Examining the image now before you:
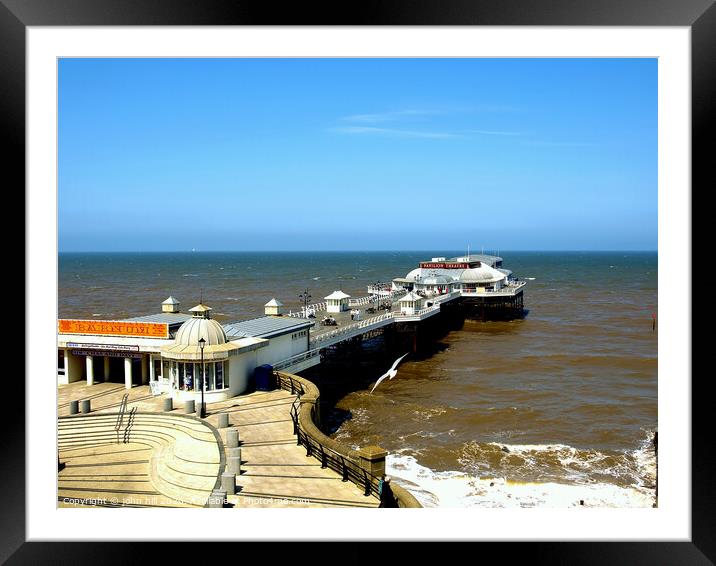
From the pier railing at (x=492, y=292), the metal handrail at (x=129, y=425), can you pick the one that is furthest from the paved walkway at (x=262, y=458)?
the pier railing at (x=492, y=292)

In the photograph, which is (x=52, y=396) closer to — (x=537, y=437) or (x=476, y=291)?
(x=537, y=437)

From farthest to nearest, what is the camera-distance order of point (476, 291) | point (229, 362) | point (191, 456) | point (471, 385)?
point (476, 291), point (471, 385), point (229, 362), point (191, 456)

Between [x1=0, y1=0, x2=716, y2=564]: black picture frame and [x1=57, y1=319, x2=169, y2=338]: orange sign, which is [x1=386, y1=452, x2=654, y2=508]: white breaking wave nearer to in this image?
[x1=57, y1=319, x2=169, y2=338]: orange sign

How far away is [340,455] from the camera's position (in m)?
12.6

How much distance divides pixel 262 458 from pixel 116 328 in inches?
393

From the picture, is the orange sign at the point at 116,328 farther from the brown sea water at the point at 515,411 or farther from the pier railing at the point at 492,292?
the pier railing at the point at 492,292
